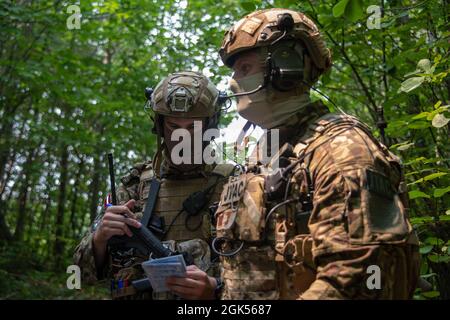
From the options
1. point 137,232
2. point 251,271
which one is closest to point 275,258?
point 251,271

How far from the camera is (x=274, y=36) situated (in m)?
2.22

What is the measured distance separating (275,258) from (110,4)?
771 centimetres

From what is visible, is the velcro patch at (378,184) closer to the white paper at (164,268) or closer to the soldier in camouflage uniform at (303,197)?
the soldier in camouflage uniform at (303,197)

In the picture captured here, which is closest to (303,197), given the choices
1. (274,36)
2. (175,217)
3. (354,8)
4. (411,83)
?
(274,36)

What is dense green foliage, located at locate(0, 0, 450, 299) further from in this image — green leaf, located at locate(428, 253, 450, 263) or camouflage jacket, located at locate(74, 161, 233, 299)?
camouflage jacket, located at locate(74, 161, 233, 299)

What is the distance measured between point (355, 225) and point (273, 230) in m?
0.47

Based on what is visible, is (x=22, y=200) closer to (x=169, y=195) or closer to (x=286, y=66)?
(x=169, y=195)

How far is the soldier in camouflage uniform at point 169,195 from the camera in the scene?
3033mm

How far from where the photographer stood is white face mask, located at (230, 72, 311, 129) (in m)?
2.24

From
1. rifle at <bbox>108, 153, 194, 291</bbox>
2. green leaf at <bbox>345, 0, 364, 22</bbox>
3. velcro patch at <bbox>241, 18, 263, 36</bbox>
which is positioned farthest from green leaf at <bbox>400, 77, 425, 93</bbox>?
rifle at <bbox>108, 153, 194, 291</bbox>

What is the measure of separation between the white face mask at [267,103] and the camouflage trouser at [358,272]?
2.62ft

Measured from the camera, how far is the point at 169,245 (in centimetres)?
312
